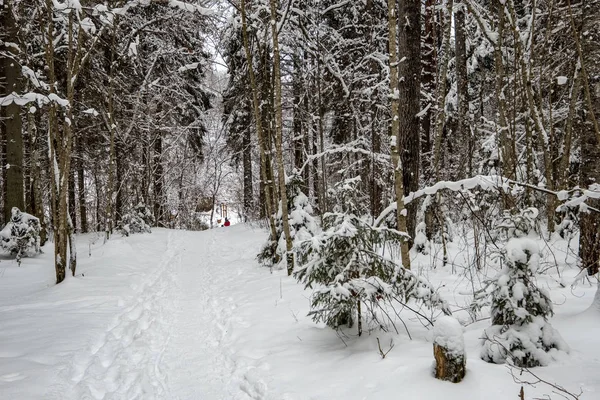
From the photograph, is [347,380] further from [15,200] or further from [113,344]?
[15,200]

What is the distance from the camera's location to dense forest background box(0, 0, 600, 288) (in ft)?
19.1

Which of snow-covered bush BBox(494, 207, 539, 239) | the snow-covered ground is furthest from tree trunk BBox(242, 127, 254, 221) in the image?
snow-covered bush BBox(494, 207, 539, 239)

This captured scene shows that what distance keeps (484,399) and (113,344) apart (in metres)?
4.36

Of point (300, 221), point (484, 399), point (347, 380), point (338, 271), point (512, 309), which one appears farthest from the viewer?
point (300, 221)

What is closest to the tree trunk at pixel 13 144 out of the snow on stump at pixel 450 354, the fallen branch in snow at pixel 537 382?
the snow on stump at pixel 450 354

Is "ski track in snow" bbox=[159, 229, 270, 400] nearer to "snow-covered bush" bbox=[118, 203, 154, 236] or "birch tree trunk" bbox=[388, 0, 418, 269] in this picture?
"birch tree trunk" bbox=[388, 0, 418, 269]

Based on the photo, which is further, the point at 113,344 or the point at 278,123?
the point at 278,123

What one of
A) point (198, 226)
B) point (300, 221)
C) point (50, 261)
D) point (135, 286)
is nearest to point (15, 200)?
point (50, 261)

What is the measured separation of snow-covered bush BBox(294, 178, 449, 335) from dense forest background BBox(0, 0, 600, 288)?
1.68 feet

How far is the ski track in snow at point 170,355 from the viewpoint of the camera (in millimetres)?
3562

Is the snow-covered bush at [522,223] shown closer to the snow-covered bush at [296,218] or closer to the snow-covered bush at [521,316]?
the snow-covered bush at [521,316]

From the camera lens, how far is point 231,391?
3.54 meters

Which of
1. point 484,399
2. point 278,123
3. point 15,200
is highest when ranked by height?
point 278,123

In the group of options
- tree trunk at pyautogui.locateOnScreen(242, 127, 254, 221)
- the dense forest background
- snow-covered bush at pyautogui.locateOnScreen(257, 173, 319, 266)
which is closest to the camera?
the dense forest background
